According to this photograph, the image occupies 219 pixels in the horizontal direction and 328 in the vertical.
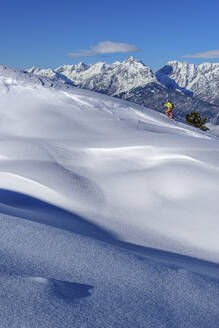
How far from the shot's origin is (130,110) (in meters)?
10.9

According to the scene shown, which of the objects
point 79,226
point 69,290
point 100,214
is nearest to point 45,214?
point 79,226

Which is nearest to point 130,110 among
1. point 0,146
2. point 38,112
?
point 38,112

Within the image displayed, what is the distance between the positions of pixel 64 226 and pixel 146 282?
1.74 meters

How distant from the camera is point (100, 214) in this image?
5402mm

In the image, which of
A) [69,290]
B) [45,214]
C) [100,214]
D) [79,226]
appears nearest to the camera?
[69,290]

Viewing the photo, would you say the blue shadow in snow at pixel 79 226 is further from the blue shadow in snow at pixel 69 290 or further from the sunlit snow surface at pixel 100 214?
the blue shadow in snow at pixel 69 290

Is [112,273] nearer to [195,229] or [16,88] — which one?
[195,229]

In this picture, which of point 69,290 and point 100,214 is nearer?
point 69,290

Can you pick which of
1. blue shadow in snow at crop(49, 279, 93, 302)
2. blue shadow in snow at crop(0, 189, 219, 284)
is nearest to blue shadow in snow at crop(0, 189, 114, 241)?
blue shadow in snow at crop(0, 189, 219, 284)

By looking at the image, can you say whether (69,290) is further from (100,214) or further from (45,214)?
(100,214)

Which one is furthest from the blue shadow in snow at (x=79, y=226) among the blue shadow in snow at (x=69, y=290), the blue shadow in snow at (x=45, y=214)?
the blue shadow in snow at (x=69, y=290)

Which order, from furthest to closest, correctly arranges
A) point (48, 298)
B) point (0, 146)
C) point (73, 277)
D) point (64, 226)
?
1. point (0, 146)
2. point (64, 226)
3. point (73, 277)
4. point (48, 298)

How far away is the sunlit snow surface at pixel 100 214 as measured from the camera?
240 centimetres

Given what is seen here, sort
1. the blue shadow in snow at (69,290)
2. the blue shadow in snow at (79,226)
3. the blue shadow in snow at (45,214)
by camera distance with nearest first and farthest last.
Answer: the blue shadow in snow at (69,290) → the blue shadow in snow at (79,226) → the blue shadow in snow at (45,214)
